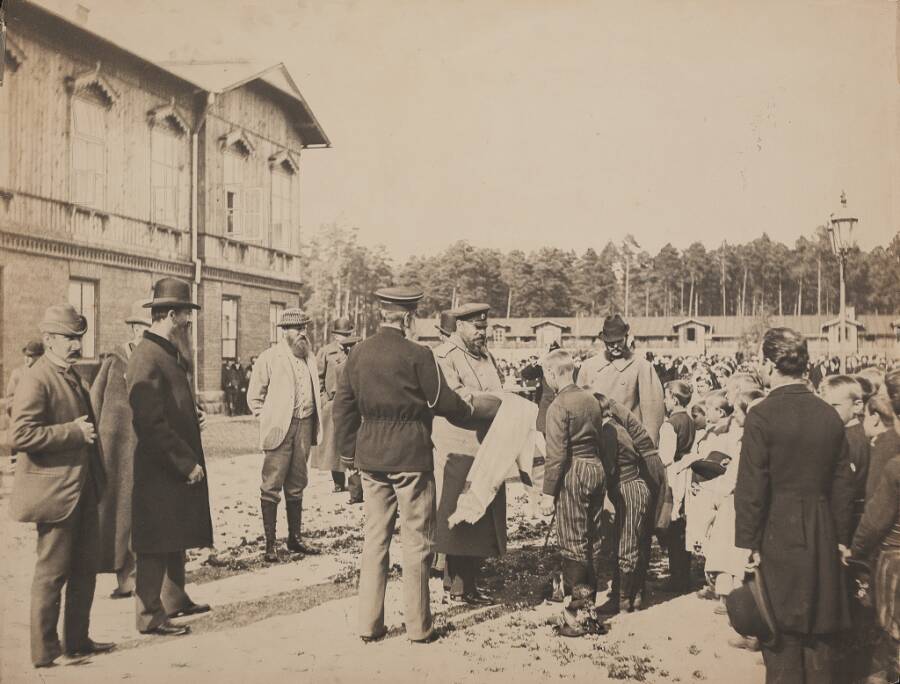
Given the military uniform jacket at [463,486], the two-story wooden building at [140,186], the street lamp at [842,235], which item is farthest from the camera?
the street lamp at [842,235]

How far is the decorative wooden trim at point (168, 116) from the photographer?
220 inches

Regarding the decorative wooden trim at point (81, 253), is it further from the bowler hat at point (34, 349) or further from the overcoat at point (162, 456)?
the overcoat at point (162, 456)

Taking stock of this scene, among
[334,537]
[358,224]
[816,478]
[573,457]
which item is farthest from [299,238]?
[816,478]

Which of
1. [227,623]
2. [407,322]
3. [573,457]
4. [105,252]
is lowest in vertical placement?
[227,623]

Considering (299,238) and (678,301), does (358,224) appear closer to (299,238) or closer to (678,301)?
(299,238)

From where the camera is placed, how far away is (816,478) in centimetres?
328

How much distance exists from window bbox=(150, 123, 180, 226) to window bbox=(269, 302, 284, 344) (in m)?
1.02

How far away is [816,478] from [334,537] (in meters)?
3.90

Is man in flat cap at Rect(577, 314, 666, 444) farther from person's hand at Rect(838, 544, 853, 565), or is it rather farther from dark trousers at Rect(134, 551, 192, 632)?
dark trousers at Rect(134, 551, 192, 632)

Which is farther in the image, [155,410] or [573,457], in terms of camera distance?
[573,457]

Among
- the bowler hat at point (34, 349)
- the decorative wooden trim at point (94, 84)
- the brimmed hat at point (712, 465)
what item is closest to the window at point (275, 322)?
the bowler hat at point (34, 349)

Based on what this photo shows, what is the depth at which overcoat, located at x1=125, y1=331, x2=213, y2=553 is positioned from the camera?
4.09 m

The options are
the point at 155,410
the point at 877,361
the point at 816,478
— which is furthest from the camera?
the point at 877,361

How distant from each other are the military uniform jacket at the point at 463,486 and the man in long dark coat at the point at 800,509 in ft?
6.06
